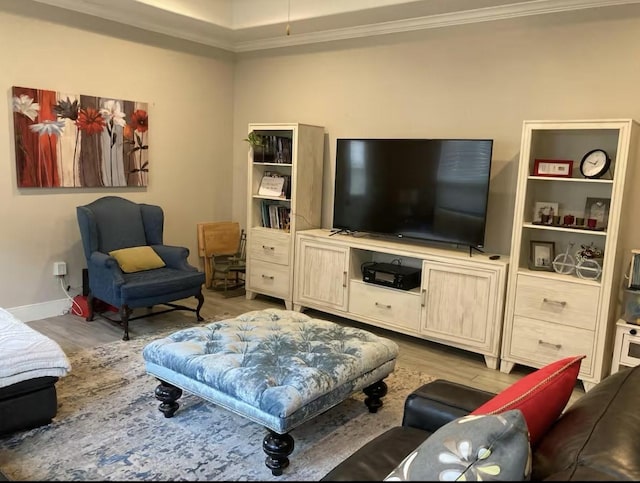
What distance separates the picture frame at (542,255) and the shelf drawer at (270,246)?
84.9 inches

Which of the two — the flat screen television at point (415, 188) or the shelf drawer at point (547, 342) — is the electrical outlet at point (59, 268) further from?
the shelf drawer at point (547, 342)

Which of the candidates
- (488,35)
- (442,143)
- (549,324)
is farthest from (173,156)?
(549,324)

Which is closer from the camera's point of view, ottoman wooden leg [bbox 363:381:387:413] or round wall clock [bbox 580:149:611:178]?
ottoman wooden leg [bbox 363:381:387:413]

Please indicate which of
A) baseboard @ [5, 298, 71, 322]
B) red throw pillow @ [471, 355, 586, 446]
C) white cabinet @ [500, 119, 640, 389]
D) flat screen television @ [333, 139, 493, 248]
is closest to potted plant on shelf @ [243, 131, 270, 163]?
flat screen television @ [333, 139, 493, 248]

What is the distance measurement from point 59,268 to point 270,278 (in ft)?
6.14

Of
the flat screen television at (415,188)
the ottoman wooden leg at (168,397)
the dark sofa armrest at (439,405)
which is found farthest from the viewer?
the flat screen television at (415,188)

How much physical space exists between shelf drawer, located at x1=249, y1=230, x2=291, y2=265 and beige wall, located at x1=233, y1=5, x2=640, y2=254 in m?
0.52

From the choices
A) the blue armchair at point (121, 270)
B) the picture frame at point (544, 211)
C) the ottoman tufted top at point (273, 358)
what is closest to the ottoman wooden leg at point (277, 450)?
the ottoman tufted top at point (273, 358)

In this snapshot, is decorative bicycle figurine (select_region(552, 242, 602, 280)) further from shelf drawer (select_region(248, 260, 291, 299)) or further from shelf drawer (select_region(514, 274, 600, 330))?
shelf drawer (select_region(248, 260, 291, 299))

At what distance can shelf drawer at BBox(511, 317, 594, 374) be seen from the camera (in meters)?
3.33

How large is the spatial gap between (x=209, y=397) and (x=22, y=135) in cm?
291

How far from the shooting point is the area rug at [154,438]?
7.55ft

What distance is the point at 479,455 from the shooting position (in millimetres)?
1069

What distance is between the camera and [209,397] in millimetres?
2500
